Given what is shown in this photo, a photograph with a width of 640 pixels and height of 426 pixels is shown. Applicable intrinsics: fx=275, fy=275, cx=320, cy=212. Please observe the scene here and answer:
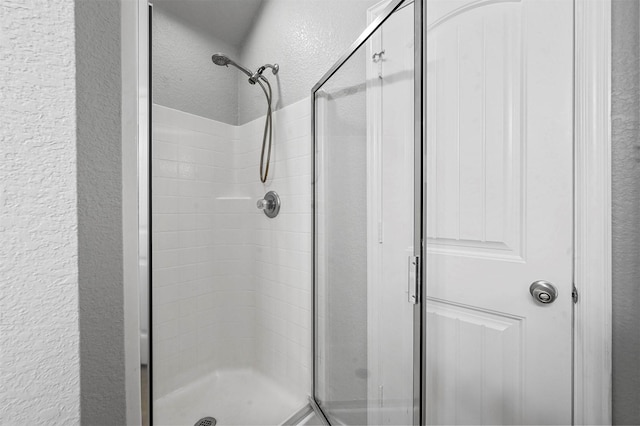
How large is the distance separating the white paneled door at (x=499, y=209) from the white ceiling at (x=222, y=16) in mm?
994

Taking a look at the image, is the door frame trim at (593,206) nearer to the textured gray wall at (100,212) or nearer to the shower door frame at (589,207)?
the shower door frame at (589,207)

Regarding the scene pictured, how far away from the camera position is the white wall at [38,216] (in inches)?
10.1

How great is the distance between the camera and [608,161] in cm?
69

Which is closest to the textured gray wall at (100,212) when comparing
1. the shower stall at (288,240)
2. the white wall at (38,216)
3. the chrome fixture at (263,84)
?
the white wall at (38,216)

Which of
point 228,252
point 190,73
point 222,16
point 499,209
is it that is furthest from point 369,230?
point 222,16

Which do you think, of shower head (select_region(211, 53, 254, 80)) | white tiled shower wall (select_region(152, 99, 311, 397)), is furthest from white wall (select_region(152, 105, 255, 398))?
shower head (select_region(211, 53, 254, 80))

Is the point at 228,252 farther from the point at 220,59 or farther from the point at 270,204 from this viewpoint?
the point at 220,59

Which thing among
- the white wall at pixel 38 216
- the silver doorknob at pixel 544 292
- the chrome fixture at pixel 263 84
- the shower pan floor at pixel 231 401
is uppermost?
the chrome fixture at pixel 263 84

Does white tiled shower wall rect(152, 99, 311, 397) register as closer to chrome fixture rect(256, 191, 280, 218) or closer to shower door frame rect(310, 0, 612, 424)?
chrome fixture rect(256, 191, 280, 218)

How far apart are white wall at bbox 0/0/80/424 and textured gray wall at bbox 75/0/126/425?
0.01m

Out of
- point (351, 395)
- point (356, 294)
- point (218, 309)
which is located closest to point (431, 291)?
point (356, 294)

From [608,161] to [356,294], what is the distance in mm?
813

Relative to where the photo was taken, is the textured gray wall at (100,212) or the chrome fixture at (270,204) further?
the chrome fixture at (270,204)

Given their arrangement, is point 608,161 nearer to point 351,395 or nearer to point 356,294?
point 356,294
